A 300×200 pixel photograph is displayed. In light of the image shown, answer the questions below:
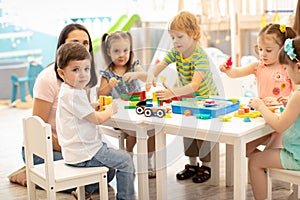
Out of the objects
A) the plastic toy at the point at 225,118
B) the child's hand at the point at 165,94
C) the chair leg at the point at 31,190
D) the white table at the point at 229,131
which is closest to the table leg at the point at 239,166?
the white table at the point at 229,131

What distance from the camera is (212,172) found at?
2.63 m

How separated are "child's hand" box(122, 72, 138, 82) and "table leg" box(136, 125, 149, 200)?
0.36m

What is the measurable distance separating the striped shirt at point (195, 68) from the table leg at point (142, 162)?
37 cm

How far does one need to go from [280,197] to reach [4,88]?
3.39m

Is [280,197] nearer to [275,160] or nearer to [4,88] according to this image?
[275,160]

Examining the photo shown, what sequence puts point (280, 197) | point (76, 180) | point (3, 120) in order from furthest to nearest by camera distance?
point (3, 120) → point (280, 197) → point (76, 180)

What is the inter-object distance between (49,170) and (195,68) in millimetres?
834

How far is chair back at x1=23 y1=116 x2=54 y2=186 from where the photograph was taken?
196 centimetres

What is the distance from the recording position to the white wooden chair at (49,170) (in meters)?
1.97

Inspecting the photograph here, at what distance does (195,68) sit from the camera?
2.42m

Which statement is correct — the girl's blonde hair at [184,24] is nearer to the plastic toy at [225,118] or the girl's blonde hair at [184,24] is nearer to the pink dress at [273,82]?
the pink dress at [273,82]

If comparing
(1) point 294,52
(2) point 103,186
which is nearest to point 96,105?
(2) point 103,186

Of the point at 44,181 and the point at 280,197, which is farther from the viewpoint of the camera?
the point at 280,197

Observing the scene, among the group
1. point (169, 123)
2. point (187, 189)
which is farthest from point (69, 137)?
point (187, 189)
